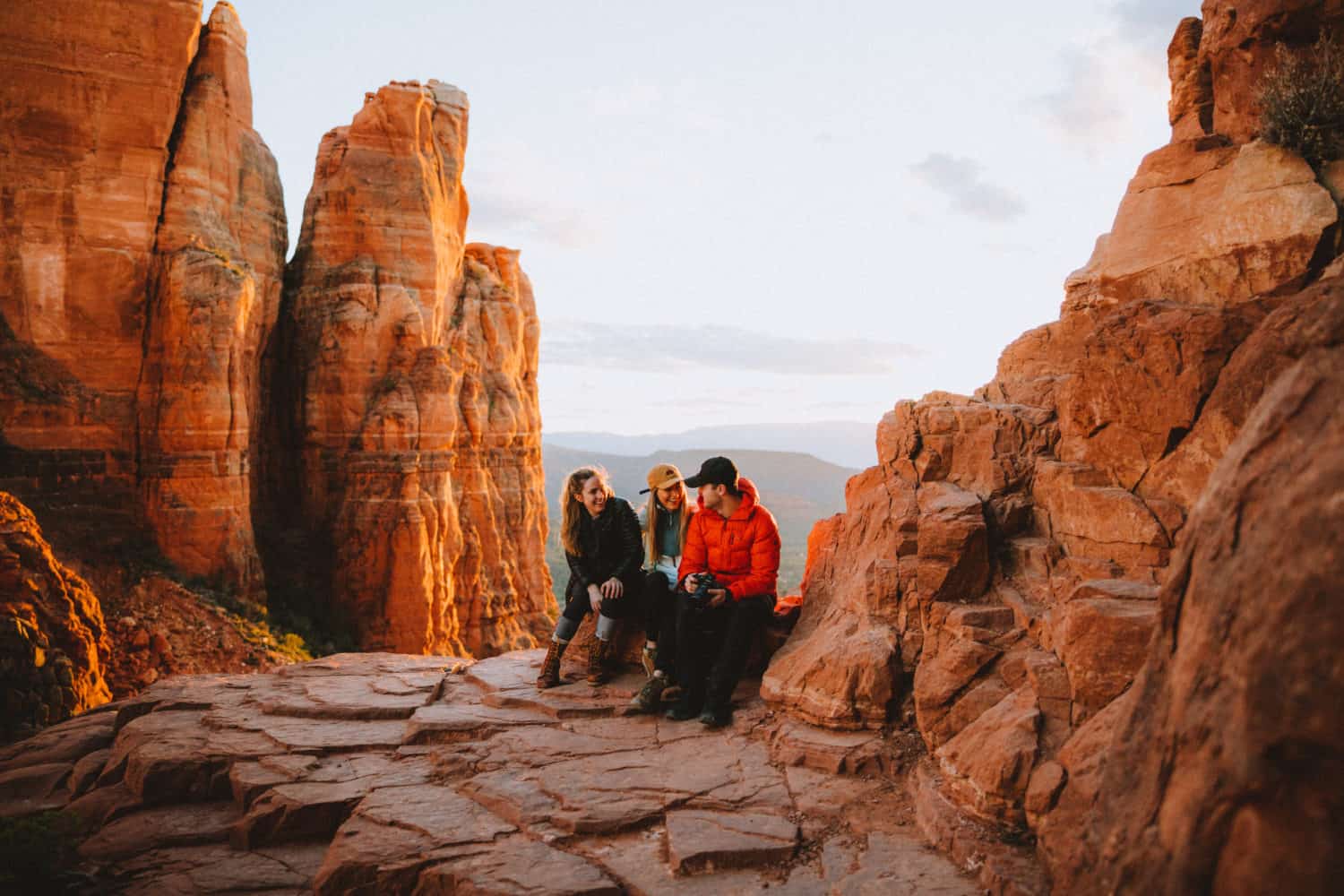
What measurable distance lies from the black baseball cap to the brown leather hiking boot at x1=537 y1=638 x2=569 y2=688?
2015 millimetres

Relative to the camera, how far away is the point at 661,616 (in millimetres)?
6410

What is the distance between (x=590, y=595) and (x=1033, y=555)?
11.8ft

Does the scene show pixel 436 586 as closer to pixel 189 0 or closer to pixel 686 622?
pixel 189 0

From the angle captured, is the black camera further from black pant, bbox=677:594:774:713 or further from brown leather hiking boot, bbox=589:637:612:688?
brown leather hiking boot, bbox=589:637:612:688

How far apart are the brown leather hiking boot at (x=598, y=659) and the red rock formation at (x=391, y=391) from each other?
534 inches

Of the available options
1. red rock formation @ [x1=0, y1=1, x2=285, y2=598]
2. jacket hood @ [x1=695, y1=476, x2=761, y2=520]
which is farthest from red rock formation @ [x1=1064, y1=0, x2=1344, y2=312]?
red rock formation @ [x1=0, y1=1, x2=285, y2=598]

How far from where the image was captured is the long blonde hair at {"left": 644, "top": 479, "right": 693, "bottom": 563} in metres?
6.86

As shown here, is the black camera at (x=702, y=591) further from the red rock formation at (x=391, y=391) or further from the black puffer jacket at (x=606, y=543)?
the red rock formation at (x=391, y=391)

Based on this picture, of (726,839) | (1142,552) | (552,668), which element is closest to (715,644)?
(552,668)

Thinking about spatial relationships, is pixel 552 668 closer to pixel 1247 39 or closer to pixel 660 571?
pixel 660 571

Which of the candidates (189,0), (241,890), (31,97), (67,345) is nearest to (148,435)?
(67,345)

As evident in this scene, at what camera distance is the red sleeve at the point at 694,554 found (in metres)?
6.14

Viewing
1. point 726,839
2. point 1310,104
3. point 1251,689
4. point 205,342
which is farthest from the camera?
point 205,342

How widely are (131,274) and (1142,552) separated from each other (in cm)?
1767
